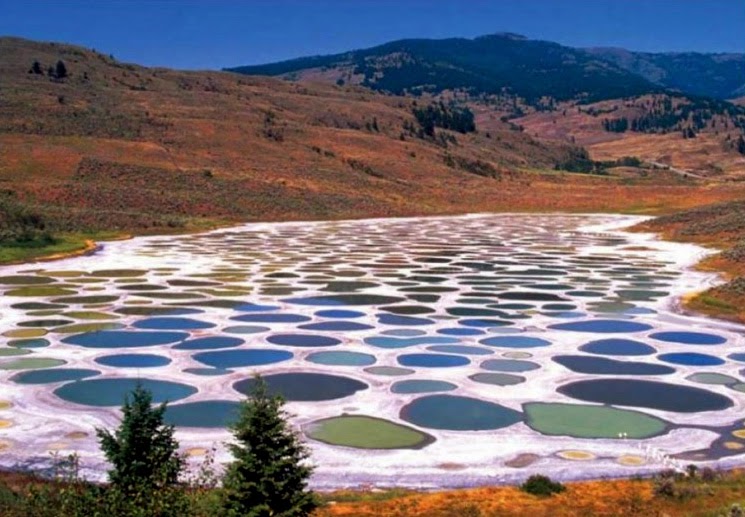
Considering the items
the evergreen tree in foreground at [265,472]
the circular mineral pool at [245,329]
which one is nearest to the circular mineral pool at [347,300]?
the circular mineral pool at [245,329]

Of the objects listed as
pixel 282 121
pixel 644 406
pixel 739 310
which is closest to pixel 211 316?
pixel 644 406

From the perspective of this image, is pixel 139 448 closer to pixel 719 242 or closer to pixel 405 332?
pixel 405 332

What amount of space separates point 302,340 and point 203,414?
10141 millimetres

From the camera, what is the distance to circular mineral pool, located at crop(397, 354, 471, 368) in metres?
28.6

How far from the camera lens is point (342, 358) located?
29.3m

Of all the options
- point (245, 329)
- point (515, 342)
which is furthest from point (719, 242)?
point (245, 329)

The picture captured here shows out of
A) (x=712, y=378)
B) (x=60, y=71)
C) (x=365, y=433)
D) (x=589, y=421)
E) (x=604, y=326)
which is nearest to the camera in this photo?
(x=365, y=433)

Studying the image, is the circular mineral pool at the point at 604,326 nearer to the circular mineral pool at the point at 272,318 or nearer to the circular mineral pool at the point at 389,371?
the circular mineral pool at the point at 389,371

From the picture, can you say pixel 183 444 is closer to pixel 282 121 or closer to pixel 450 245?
pixel 450 245

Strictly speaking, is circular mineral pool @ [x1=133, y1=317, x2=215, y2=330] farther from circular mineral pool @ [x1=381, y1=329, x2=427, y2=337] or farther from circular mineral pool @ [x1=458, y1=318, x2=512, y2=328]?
circular mineral pool @ [x1=458, y1=318, x2=512, y2=328]

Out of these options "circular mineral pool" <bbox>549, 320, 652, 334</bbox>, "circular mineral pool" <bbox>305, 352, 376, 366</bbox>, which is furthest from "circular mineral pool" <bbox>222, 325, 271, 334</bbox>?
"circular mineral pool" <bbox>549, 320, 652, 334</bbox>

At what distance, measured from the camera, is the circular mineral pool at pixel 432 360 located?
28.6 metres

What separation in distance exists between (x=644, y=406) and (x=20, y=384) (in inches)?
723

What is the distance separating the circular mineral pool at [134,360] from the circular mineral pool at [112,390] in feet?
6.29
